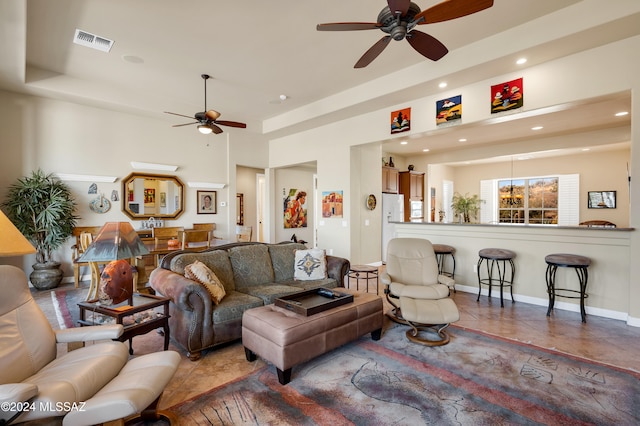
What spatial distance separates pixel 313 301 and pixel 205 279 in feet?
3.59

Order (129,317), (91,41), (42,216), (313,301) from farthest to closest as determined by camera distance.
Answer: (42,216), (91,41), (313,301), (129,317)

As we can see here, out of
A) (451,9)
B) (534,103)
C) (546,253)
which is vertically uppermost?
(451,9)

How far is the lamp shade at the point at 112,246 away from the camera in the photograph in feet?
7.95

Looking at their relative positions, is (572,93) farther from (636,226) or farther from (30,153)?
(30,153)

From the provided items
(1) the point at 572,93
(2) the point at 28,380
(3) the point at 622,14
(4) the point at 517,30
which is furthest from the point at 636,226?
(2) the point at 28,380

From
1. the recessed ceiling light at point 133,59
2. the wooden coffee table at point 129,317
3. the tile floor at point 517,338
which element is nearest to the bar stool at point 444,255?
the tile floor at point 517,338

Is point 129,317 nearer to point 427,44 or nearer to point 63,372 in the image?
point 63,372

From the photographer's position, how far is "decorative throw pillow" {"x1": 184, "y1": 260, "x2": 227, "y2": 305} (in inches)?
116

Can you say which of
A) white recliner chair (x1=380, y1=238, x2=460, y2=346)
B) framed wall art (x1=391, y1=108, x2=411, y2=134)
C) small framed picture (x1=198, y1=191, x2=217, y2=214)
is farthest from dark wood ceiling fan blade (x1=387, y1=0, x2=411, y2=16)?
small framed picture (x1=198, y1=191, x2=217, y2=214)

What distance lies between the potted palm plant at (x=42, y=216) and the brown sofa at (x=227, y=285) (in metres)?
3.10

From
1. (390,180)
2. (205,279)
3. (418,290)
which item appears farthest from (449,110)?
(205,279)

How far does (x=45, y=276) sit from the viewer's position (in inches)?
200

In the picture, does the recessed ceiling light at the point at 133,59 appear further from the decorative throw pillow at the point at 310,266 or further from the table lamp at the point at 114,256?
the decorative throw pillow at the point at 310,266

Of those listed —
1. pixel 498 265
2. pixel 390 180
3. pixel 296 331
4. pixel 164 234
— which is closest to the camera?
pixel 296 331
